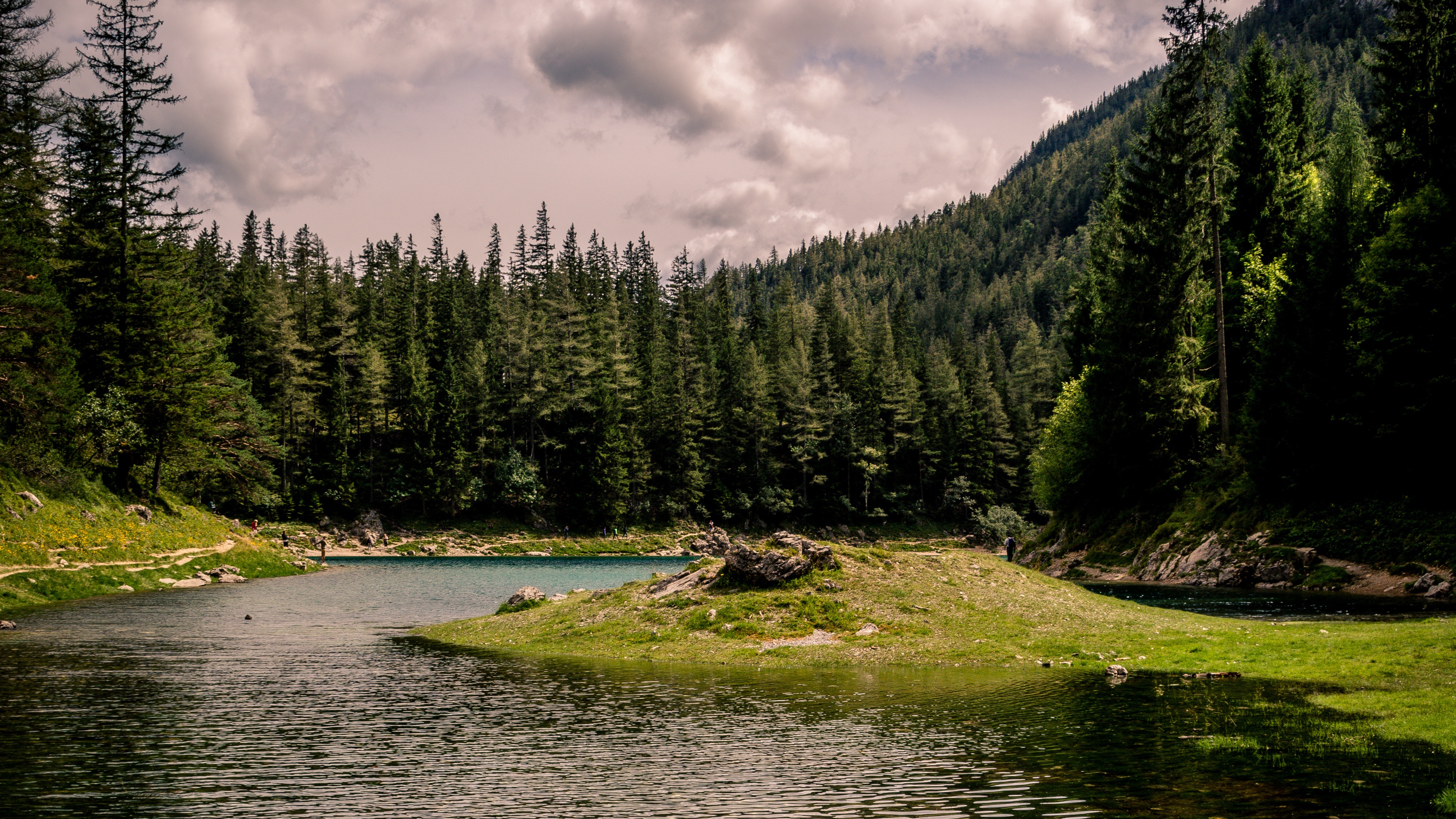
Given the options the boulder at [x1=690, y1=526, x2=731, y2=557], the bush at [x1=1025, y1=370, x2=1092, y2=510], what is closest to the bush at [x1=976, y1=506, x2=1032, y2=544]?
the bush at [x1=1025, y1=370, x2=1092, y2=510]

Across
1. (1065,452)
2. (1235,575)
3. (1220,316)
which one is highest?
(1220,316)

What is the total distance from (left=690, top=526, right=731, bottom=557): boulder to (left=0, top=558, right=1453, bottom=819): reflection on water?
66077 mm

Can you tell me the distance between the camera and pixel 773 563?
3269 cm

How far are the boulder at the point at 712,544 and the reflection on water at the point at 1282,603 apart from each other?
167 feet

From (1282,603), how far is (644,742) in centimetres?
3530

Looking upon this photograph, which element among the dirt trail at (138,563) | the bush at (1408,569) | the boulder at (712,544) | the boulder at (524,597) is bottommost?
the boulder at (712,544)

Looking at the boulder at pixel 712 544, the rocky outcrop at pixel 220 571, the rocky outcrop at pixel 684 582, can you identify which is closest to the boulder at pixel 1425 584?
the rocky outcrop at pixel 684 582

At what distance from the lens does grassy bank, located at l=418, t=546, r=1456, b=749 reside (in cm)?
2330

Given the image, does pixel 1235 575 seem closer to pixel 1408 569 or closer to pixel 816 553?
pixel 1408 569

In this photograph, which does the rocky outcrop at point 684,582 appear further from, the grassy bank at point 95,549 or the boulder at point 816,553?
the grassy bank at point 95,549

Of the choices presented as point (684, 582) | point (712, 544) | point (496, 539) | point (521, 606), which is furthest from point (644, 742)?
point (496, 539)

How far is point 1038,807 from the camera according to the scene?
40.9 ft

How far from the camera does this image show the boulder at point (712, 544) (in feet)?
308

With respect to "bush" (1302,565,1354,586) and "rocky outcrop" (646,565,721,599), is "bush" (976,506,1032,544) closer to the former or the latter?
"bush" (1302,565,1354,586)
